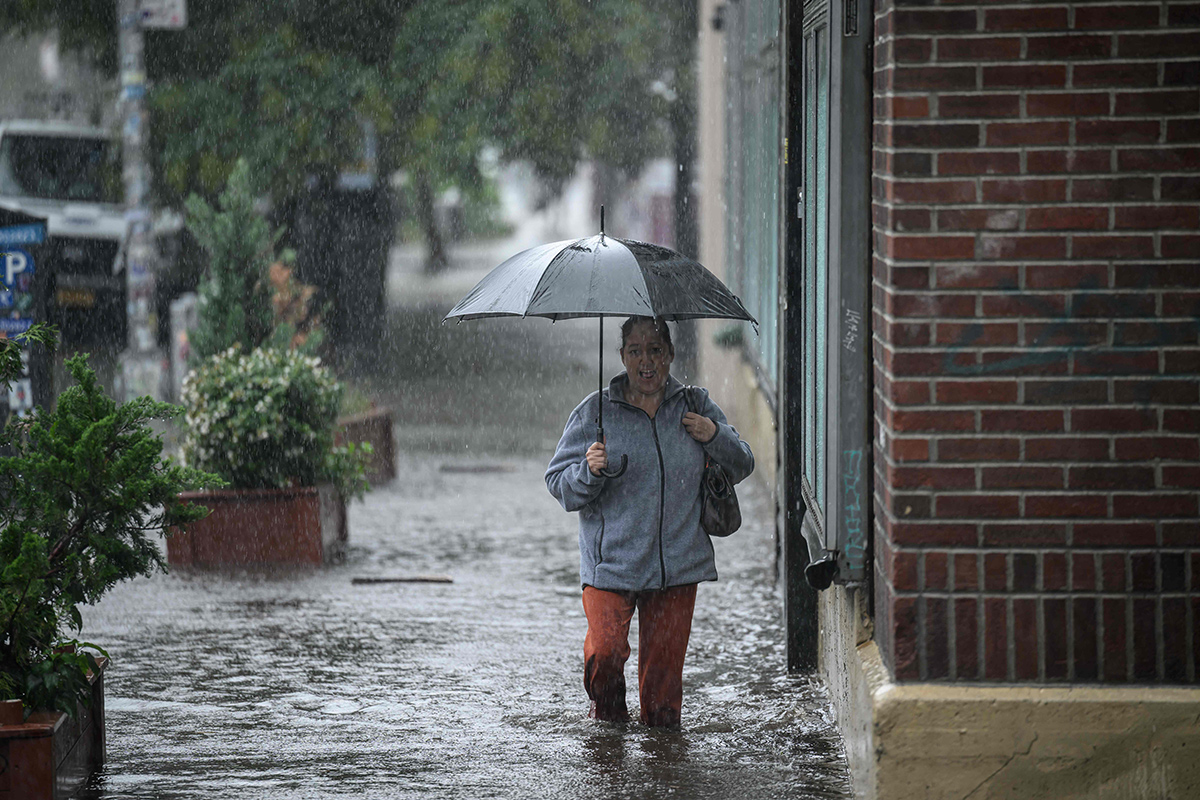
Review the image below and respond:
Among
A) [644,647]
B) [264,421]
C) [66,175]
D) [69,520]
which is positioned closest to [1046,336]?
[644,647]

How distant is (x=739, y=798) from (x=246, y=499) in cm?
447

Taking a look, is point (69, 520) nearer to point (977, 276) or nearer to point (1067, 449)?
point (977, 276)

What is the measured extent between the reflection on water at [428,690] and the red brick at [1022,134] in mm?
2118

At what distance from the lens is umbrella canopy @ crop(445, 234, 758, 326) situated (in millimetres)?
5363

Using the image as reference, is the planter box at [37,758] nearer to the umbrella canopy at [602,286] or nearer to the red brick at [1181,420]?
the umbrella canopy at [602,286]

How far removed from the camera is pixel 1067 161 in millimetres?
4578

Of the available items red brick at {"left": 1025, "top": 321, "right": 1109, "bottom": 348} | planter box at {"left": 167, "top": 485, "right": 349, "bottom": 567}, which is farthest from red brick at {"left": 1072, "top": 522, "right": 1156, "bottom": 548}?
planter box at {"left": 167, "top": 485, "right": 349, "bottom": 567}

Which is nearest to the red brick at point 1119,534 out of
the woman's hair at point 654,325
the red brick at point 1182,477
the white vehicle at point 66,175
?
the red brick at point 1182,477

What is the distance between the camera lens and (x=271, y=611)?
807 centimetres

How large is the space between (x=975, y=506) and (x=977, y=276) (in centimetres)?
64

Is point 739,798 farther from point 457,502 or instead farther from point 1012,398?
point 457,502

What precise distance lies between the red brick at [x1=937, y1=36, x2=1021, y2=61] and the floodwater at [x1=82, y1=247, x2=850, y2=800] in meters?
2.32

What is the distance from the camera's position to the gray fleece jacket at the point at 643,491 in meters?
5.62

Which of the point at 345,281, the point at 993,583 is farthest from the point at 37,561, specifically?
the point at 345,281
